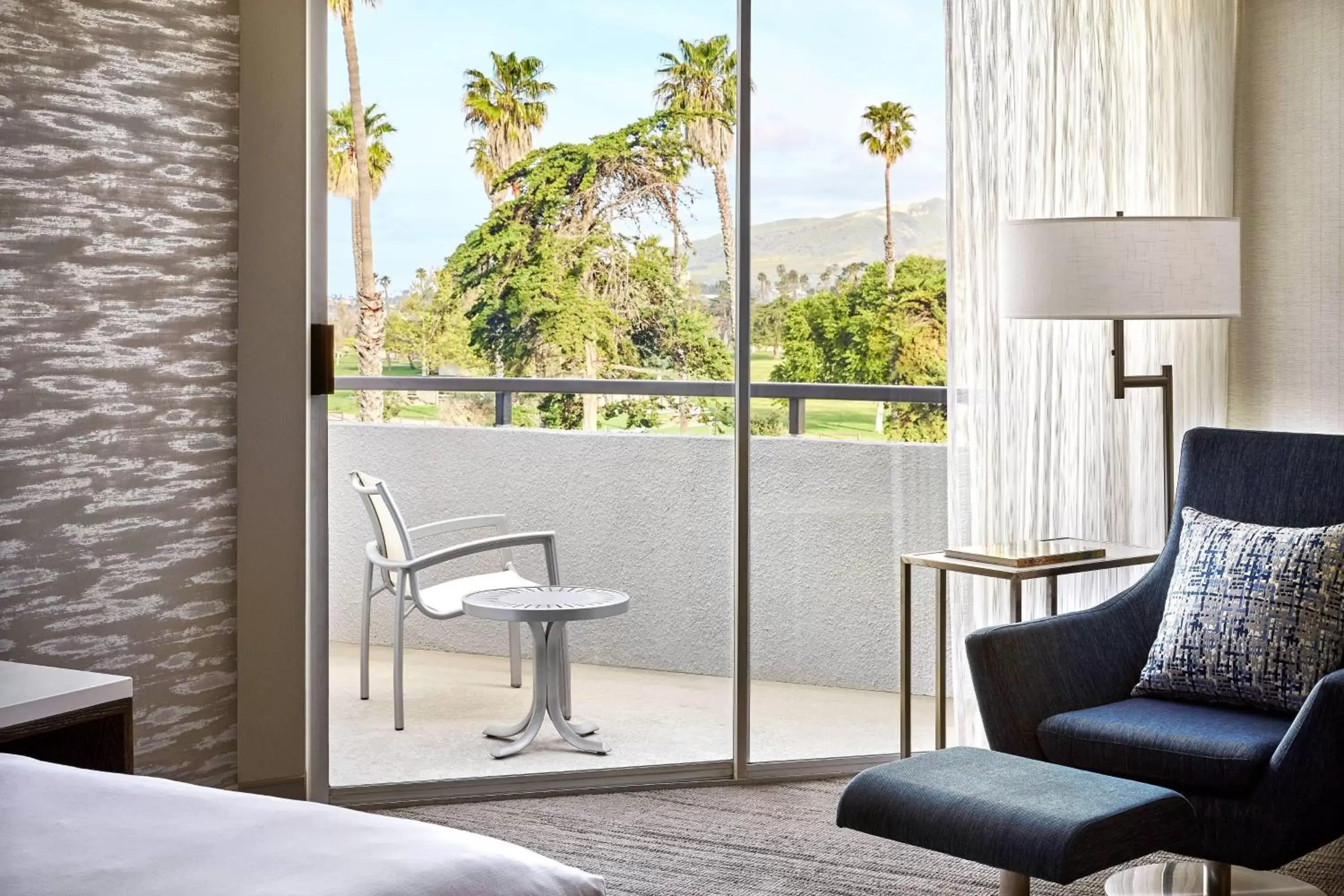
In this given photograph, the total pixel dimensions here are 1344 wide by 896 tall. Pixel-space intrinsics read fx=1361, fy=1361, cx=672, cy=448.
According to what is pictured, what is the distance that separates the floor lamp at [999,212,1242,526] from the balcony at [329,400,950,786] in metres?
0.83

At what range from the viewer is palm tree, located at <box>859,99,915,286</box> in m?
3.97

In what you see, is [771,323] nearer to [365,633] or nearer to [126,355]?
[365,633]

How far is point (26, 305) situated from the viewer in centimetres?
292

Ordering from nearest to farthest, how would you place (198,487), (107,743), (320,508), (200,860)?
(200,860) → (107,743) → (198,487) → (320,508)

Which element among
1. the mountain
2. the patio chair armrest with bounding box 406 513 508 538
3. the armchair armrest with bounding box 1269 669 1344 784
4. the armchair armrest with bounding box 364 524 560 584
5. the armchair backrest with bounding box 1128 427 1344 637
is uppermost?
the mountain

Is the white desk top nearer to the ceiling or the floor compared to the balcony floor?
nearer to the ceiling

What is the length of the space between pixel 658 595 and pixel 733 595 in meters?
0.22

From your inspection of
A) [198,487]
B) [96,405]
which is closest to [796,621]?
[198,487]

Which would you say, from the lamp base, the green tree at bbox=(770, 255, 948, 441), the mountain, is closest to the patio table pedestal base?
the green tree at bbox=(770, 255, 948, 441)

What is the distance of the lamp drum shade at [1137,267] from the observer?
328cm

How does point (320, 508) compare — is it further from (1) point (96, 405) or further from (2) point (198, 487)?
(1) point (96, 405)

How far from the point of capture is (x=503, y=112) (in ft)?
12.2

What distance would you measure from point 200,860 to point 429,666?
215 cm

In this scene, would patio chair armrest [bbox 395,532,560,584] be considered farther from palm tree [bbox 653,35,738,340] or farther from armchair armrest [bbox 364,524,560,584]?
palm tree [bbox 653,35,738,340]
